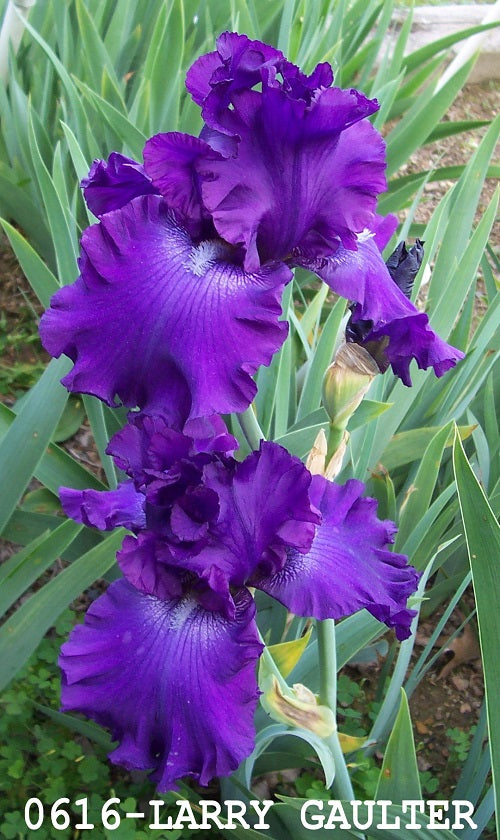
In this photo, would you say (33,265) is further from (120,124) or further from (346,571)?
(346,571)

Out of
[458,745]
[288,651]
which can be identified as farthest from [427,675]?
[288,651]

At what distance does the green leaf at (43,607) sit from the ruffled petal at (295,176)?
606 millimetres

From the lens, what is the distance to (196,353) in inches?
24.3

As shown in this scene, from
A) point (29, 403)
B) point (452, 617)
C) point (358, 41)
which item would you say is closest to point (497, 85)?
point (358, 41)

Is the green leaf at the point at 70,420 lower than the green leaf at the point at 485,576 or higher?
lower

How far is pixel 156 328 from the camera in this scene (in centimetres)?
62

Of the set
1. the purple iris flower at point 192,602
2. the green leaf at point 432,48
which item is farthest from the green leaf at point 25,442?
the green leaf at point 432,48

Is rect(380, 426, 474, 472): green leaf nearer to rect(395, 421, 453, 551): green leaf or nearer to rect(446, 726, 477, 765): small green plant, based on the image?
rect(395, 421, 453, 551): green leaf

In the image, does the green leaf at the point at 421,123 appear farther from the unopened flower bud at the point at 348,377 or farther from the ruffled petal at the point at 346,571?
the ruffled petal at the point at 346,571

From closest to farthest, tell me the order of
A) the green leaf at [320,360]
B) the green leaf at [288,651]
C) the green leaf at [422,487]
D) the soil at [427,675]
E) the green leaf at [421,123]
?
1. the green leaf at [288,651]
2. the green leaf at [422,487]
3. the green leaf at [320,360]
4. the soil at [427,675]
5. the green leaf at [421,123]

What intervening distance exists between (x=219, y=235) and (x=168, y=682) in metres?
0.43

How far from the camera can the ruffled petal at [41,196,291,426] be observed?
2.02 ft

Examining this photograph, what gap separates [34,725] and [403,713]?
76 centimetres

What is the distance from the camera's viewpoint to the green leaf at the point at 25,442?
1.16 metres
